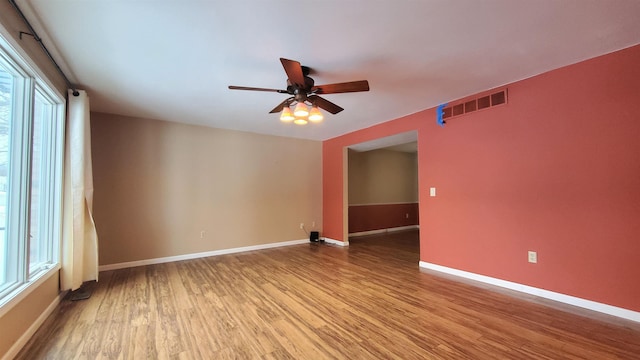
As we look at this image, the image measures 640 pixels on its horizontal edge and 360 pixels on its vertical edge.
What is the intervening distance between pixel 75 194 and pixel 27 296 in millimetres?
1206

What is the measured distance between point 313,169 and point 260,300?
12.2 feet

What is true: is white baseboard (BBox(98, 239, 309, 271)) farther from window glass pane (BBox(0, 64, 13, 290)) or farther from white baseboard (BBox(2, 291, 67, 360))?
window glass pane (BBox(0, 64, 13, 290))

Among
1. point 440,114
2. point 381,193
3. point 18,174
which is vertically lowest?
point 381,193

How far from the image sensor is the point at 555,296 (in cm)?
270

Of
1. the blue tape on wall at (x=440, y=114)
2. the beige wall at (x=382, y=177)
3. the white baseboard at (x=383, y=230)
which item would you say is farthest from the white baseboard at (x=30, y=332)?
the beige wall at (x=382, y=177)

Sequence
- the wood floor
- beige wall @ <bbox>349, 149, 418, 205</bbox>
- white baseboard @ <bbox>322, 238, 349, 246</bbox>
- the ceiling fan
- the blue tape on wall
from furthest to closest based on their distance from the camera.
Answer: beige wall @ <bbox>349, 149, 418, 205</bbox>, white baseboard @ <bbox>322, 238, 349, 246</bbox>, the blue tape on wall, the ceiling fan, the wood floor

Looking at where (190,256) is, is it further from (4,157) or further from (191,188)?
(4,157)

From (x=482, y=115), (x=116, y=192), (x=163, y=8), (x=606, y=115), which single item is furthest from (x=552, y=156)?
(x=116, y=192)

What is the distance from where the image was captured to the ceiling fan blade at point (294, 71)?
200 centimetres

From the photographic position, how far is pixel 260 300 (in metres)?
2.79

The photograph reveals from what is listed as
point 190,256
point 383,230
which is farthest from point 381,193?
point 190,256

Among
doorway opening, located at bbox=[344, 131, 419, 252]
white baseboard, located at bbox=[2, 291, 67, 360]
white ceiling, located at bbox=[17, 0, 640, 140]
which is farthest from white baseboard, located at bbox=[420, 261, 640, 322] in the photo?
white baseboard, located at bbox=[2, 291, 67, 360]

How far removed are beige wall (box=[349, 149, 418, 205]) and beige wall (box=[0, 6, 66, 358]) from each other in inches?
212

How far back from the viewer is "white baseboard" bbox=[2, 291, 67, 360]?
1.83 m
